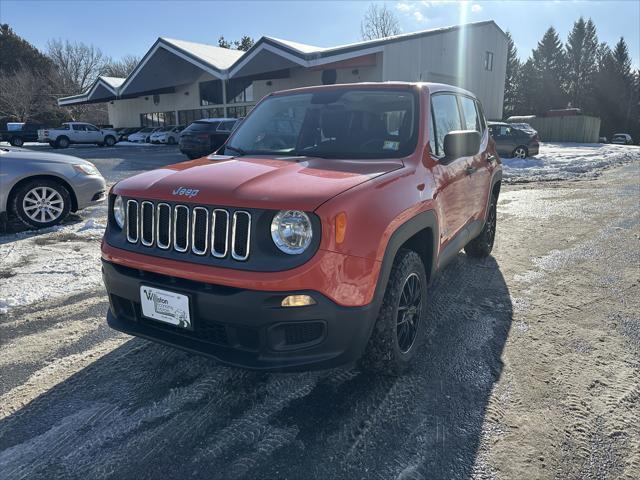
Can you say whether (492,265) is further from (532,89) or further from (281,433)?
(532,89)

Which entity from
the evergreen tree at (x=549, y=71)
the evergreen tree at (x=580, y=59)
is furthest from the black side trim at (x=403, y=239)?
the evergreen tree at (x=580, y=59)

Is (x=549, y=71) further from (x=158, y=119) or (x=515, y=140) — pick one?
(x=515, y=140)

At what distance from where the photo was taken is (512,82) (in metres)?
67.9

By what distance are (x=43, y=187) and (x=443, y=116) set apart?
569cm

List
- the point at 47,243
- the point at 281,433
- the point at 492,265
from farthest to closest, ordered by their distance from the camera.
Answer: the point at 47,243, the point at 492,265, the point at 281,433

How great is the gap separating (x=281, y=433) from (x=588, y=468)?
150cm

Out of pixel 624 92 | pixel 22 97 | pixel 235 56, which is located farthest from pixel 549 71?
pixel 22 97

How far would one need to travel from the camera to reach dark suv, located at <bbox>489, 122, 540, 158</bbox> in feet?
61.4

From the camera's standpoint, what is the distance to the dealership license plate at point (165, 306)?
2430 millimetres

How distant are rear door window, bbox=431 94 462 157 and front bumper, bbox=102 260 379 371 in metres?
1.67

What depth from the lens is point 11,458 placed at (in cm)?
229

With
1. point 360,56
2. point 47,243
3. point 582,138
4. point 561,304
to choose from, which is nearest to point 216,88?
point 360,56

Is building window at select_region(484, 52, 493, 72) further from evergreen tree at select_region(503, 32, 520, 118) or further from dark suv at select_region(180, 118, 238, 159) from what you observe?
evergreen tree at select_region(503, 32, 520, 118)

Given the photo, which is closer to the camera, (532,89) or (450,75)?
(450,75)
